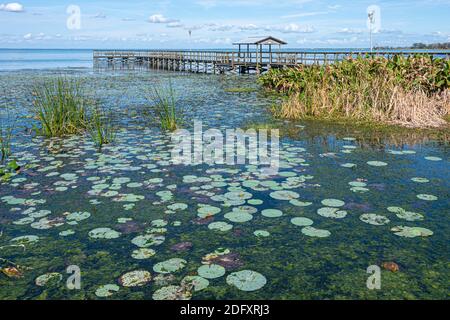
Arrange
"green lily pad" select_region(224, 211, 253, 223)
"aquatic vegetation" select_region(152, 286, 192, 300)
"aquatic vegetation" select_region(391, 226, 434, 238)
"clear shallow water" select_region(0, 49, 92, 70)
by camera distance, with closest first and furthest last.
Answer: "aquatic vegetation" select_region(152, 286, 192, 300) → "aquatic vegetation" select_region(391, 226, 434, 238) → "green lily pad" select_region(224, 211, 253, 223) → "clear shallow water" select_region(0, 49, 92, 70)

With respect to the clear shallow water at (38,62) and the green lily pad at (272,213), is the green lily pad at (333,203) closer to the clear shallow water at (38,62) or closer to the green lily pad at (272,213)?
the green lily pad at (272,213)

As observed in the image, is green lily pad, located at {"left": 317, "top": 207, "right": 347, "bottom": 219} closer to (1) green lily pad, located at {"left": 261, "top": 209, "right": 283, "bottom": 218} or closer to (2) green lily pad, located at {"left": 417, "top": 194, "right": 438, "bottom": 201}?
(1) green lily pad, located at {"left": 261, "top": 209, "right": 283, "bottom": 218}

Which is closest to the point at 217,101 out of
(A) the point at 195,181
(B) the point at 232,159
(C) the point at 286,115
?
(C) the point at 286,115

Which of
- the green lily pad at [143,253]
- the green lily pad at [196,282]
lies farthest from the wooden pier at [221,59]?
the green lily pad at [196,282]

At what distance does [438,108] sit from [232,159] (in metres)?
6.08

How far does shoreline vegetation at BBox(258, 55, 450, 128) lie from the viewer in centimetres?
859

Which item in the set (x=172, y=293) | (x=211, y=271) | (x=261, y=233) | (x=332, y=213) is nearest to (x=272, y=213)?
(x=261, y=233)

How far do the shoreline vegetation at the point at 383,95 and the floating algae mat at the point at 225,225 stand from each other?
92.3 inches

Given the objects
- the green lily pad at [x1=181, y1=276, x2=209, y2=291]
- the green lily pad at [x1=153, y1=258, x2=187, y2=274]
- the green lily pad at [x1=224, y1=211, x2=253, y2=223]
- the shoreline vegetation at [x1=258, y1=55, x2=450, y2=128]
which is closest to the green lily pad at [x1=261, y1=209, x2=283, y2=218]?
the green lily pad at [x1=224, y1=211, x2=253, y2=223]

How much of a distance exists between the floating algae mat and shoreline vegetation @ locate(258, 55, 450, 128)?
2.34m

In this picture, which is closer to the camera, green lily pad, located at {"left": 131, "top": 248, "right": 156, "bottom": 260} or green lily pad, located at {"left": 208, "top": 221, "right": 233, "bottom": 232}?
green lily pad, located at {"left": 131, "top": 248, "right": 156, "bottom": 260}

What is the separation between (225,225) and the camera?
356 cm
